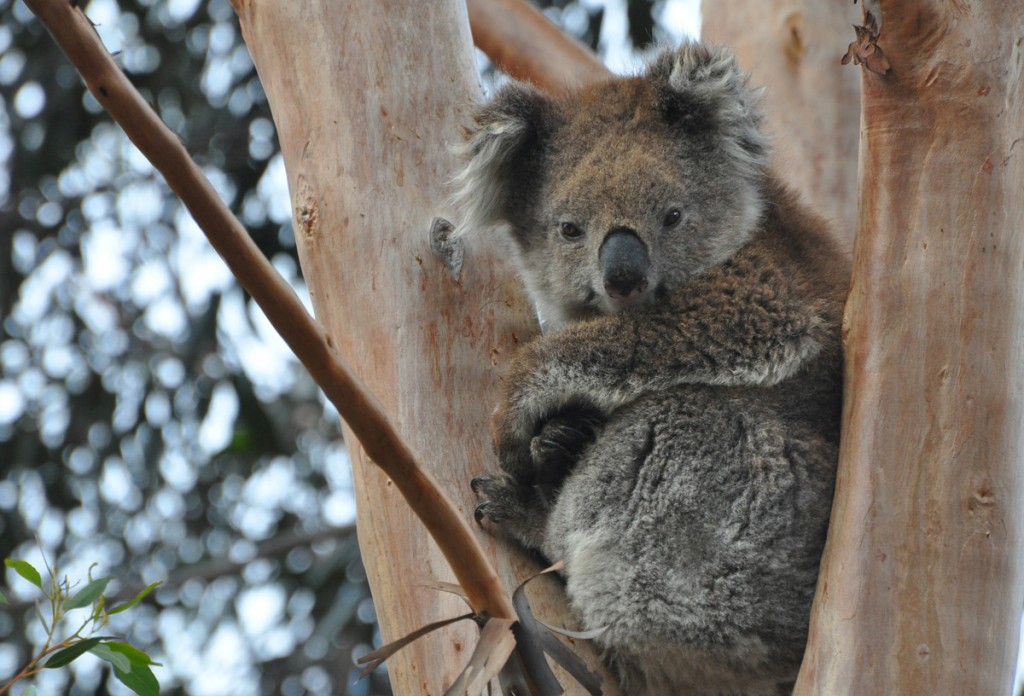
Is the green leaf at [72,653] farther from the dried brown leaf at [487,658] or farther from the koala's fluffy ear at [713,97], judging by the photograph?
the koala's fluffy ear at [713,97]

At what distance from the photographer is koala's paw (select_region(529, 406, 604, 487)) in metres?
2.65

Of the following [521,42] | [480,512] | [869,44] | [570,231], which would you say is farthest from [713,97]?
[521,42]

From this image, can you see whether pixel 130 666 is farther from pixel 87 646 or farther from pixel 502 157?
pixel 502 157

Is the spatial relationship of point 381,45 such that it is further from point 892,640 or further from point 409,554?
point 892,640

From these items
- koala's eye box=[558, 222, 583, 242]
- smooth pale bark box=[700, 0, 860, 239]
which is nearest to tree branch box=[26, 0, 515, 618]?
Answer: koala's eye box=[558, 222, 583, 242]

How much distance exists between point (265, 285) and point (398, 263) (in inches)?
34.2

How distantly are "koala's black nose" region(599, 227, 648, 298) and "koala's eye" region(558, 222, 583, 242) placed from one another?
0.14 meters

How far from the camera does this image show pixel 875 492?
2.06 m

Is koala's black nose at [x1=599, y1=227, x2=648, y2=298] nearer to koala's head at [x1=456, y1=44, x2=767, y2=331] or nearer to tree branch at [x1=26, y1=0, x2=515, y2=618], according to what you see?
koala's head at [x1=456, y1=44, x2=767, y2=331]

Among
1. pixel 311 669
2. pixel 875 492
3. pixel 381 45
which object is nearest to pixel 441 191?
pixel 381 45

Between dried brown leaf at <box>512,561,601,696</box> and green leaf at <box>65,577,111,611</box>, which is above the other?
green leaf at <box>65,577,111,611</box>

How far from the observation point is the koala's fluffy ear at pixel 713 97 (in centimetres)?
290

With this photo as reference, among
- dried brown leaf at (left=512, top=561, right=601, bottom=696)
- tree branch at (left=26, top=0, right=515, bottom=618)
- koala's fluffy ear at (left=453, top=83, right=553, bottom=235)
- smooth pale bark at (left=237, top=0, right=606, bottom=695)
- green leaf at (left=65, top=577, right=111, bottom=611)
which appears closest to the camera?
tree branch at (left=26, top=0, right=515, bottom=618)

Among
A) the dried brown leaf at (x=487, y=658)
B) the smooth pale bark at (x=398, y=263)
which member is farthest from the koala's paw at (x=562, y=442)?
the dried brown leaf at (x=487, y=658)
